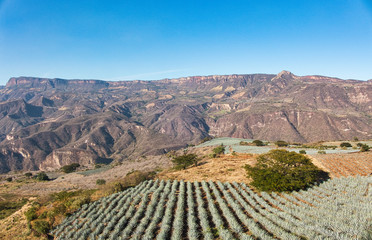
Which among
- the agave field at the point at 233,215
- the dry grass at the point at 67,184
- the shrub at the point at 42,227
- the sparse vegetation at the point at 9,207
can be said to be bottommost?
the dry grass at the point at 67,184

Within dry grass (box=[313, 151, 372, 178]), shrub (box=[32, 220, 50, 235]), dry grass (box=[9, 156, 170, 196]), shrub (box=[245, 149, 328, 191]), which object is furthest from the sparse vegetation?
dry grass (box=[313, 151, 372, 178])

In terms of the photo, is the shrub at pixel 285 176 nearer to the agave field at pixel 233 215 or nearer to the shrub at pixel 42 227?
the agave field at pixel 233 215

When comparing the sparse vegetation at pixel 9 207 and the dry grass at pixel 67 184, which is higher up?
the sparse vegetation at pixel 9 207

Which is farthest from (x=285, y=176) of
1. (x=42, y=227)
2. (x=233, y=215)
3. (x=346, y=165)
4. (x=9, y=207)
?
(x=9, y=207)

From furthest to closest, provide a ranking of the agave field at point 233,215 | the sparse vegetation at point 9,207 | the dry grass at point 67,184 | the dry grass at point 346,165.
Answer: the dry grass at point 67,184, the sparse vegetation at point 9,207, the dry grass at point 346,165, the agave field at point 233,215

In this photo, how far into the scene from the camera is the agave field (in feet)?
53.9

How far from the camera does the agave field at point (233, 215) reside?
16.4 metres

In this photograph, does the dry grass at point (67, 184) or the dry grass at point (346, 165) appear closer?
the dry grass at point (346, 165)

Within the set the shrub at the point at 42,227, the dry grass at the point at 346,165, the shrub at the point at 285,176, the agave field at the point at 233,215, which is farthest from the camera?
the dry grass at the point at 346,165

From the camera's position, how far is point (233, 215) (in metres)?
21.0

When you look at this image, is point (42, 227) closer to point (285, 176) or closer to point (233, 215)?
point (233, 215)

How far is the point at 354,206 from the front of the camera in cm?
1959

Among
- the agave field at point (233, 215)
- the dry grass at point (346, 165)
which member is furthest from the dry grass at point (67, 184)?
the dry grass at point (346, 165)

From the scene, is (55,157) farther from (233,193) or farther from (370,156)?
(370,156)
